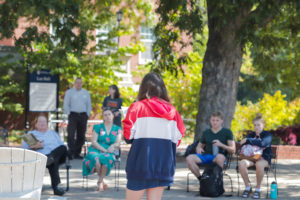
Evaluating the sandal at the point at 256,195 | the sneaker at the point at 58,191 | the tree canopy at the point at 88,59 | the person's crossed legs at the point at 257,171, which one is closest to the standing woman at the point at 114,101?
the tree canopy at the point at 88,59

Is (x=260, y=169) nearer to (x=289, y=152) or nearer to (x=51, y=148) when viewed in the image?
(x=51, y=148)

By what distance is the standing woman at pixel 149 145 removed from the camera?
5.31 meters

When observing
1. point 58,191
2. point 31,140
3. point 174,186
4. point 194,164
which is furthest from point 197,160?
point 31,140

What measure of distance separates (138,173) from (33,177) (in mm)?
1199

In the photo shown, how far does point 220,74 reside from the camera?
1346 cm

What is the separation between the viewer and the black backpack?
29.3 ft

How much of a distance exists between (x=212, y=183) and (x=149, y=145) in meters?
3.86

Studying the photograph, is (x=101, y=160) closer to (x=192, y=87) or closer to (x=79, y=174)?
(x=79, y=174)

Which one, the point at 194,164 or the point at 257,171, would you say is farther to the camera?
the point at 194,164

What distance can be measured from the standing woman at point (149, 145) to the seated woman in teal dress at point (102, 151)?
3963mm

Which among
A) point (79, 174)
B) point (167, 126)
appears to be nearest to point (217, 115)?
point (79, 174)

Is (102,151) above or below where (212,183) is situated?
above

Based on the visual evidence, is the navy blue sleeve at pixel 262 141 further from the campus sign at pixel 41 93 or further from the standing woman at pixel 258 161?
the campus sign at pixel 41 93

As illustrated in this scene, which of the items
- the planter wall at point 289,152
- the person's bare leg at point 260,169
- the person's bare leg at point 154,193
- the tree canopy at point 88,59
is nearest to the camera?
the person's bare leg at point 154,193
